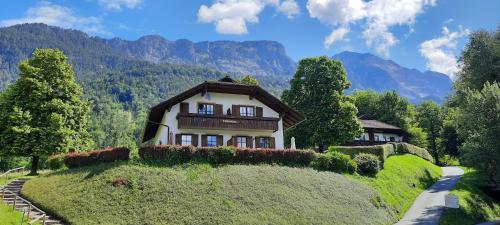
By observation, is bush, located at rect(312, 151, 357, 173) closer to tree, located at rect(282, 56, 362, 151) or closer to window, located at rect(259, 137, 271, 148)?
window, located at rect(259, 137, 271, 148)

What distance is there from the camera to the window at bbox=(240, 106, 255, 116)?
45.8 m

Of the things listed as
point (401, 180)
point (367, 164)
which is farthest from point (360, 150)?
point (401, 180)

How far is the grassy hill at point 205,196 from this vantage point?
2750cm

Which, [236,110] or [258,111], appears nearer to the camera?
[236,110]

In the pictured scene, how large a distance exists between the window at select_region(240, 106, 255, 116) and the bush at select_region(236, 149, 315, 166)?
8.17 metres

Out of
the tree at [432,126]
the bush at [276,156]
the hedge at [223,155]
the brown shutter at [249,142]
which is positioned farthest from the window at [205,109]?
the tree at [432,126]

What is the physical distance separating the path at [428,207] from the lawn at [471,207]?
0.78 m

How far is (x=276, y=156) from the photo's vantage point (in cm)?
3847

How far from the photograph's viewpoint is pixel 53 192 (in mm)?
30859

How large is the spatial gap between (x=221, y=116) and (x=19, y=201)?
18.4 metres

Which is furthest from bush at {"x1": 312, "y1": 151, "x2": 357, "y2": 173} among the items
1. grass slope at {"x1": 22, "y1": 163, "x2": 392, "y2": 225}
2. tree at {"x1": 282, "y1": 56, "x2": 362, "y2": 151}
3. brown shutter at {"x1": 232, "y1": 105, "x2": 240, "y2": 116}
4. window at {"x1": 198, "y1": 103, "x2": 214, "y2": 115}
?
tree at {"x1": 282, "y1": 56, "x2": 362, "y2": 151}

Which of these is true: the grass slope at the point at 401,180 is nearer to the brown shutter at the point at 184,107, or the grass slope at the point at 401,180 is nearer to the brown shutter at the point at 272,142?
the brown shutter at the point at 272,142

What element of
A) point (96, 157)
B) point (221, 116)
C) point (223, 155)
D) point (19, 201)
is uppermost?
point (221, 116)

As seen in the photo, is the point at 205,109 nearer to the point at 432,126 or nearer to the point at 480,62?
the point at 480,62
